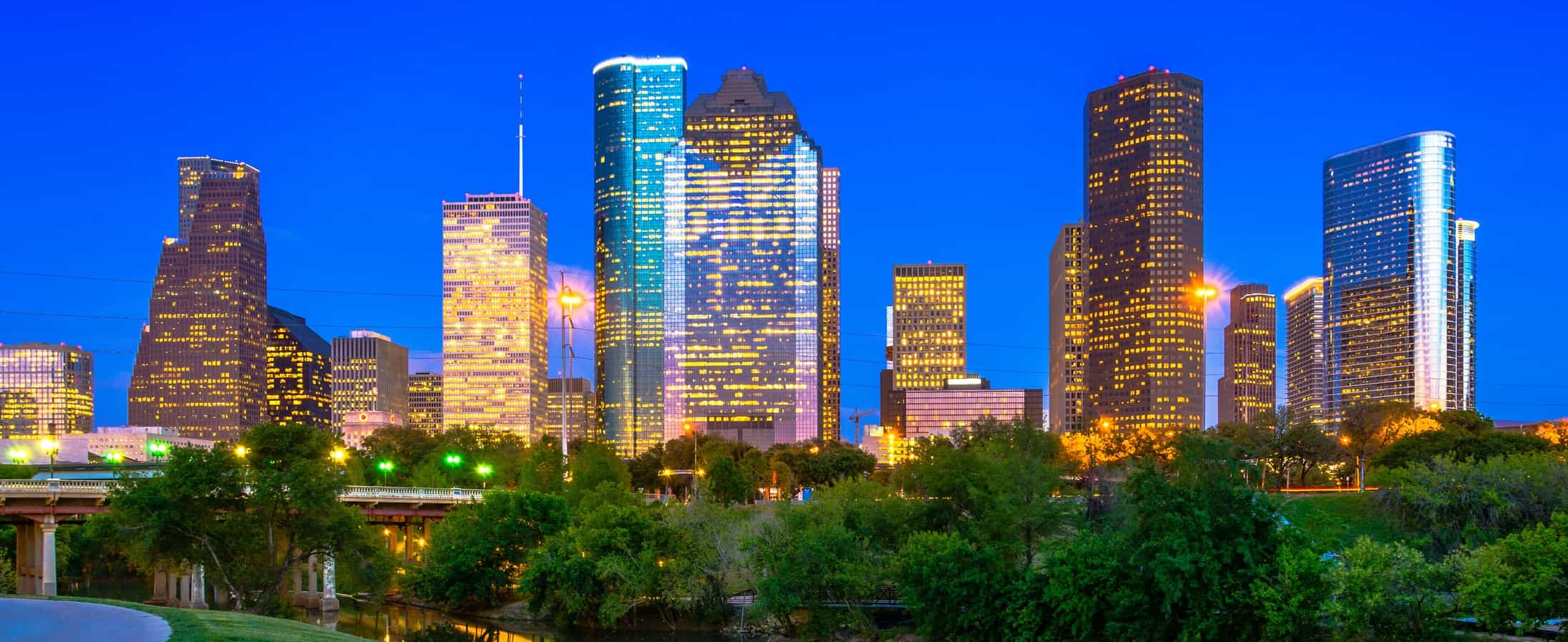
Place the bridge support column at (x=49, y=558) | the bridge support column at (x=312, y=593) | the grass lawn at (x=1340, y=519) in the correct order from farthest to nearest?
the bridge support column at (x=312, y=593) → the bridge support column at (x=49, y=558) → the grass lawn at (x=1340, y=519)

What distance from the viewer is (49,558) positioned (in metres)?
71.4

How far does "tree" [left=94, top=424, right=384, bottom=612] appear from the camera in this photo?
182 ft

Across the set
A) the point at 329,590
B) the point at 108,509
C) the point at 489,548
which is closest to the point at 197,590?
the point at 108,509

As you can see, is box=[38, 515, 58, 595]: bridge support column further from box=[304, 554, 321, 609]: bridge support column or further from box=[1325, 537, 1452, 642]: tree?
box=[1325, 537, 1452, 642]: tree

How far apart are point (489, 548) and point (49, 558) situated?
76.8ft

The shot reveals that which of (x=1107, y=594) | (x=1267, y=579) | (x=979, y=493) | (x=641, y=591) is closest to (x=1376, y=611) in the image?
(x=1267, y=579)

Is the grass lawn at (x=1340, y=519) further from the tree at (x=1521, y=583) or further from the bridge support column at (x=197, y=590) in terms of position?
the bridge support column at (x=197, y=590)

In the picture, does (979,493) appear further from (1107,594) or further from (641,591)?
(641,591)

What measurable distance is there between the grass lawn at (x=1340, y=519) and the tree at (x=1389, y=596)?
2554 mm

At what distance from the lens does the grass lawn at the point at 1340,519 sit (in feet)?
156

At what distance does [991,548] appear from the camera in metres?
55.6

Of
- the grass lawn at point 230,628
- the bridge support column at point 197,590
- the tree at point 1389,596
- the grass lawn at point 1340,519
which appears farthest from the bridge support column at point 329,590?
the tree at point 1389,596

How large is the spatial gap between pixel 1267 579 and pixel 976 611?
496 inches

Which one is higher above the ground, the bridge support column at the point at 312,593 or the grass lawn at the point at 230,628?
the grass lawn at the point at 230,628
